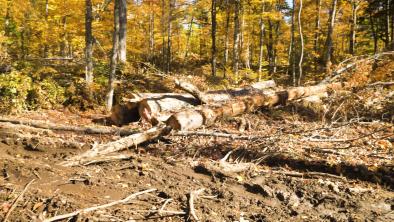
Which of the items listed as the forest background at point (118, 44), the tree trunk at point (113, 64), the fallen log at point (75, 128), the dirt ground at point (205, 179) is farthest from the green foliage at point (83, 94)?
the dirt ground at point (205, 179)

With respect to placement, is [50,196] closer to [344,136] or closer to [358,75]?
[344,136]

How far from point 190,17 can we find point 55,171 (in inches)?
999

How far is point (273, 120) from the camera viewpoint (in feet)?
33.1

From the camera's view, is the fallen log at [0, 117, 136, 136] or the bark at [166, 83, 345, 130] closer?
the fallen log at [0, 117, 136, 136]

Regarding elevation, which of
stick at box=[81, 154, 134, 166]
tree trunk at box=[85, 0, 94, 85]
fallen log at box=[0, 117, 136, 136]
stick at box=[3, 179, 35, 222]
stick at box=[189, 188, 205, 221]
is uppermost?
tree trunk at box=[85, 0, 94, 85]

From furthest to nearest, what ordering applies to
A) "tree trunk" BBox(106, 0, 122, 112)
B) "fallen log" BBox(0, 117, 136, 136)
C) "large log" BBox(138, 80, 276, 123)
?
1. "tree trunk" BBox(106, 0, 122, 112)
2. "large log" BBox(138, 80, 276, 123)
3. "fallen log" BBox(0, 117, 136, 136)

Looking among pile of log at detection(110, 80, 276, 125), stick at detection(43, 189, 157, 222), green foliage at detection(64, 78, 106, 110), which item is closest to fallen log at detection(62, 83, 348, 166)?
pile of log at detection(110, 80, 276, 125)

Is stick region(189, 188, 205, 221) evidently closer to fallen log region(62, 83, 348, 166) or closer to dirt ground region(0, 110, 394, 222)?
dirt ground region(0, 110, 394, 222)

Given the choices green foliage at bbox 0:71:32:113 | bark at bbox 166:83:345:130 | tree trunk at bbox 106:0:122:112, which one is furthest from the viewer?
tree trunk at bbox 106:0:122:112

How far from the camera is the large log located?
8983 millimetres

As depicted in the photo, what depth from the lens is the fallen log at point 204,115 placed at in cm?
616

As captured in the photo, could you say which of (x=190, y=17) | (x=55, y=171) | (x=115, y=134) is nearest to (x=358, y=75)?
(x=115, y=134)

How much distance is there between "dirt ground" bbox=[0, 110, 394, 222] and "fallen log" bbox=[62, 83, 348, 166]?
23cm

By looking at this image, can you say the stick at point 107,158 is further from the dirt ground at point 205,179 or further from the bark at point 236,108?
the bark at point 236,108
